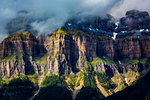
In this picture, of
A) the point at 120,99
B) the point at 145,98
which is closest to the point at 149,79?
the point at 120,99

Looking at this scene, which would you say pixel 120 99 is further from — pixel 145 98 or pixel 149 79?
pixel 145 98

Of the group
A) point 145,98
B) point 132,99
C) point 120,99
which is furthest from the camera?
point 120,99

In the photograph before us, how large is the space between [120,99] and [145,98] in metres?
44.7

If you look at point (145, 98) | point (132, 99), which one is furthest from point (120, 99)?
point (145, 98)

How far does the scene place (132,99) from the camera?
155375mm

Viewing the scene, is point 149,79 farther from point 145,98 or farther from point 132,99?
point 145,98

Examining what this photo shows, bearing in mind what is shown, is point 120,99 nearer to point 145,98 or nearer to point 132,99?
point 132,99

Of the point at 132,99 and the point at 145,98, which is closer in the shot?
the point at 145,98

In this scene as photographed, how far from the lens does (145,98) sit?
133 m

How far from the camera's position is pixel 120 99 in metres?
177

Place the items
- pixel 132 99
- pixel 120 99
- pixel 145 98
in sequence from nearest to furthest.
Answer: pixel 145 98, pixel 132 99, pixel 120 99

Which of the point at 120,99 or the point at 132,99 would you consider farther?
the point at 120,99

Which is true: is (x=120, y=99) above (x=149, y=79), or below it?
below

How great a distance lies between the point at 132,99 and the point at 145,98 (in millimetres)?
22621
